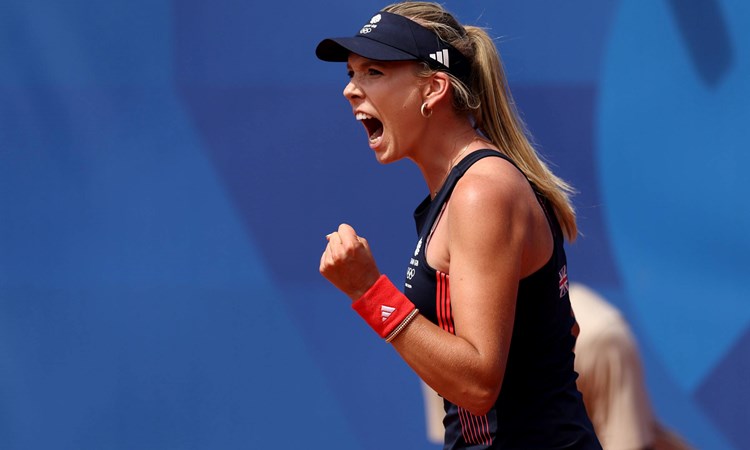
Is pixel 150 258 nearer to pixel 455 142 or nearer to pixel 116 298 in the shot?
pixel 116 298

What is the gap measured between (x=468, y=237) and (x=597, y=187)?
2098 mm

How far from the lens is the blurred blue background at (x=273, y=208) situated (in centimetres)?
364

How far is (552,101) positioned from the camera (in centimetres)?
371

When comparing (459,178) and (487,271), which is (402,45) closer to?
(459,178)

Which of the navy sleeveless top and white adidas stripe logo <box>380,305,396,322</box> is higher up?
white adidas stripe logo <box>380,305,396,322</box>

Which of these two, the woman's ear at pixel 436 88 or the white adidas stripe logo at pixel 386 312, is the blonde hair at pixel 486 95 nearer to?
the woman's ear at pixel 436 88

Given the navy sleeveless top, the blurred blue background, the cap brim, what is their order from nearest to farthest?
1. the navy sleeveless top
2. the cap brim
3. the blurred blue background

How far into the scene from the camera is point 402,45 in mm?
2043

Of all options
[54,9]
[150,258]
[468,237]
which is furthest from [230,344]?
[468,237]

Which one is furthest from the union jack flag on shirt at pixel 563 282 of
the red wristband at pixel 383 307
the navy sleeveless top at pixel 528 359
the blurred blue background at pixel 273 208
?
the blurred blue background at pixel 273 208

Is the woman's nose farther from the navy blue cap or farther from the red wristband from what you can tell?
the red wristband

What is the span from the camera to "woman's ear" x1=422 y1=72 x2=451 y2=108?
2053mm

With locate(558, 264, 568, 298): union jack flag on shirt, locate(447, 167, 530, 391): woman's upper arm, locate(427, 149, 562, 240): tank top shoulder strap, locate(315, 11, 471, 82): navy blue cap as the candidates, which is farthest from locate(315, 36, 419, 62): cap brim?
locate(558, 264, 568, 298): union jack flag on shirt

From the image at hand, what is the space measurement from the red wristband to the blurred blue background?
1.86m
